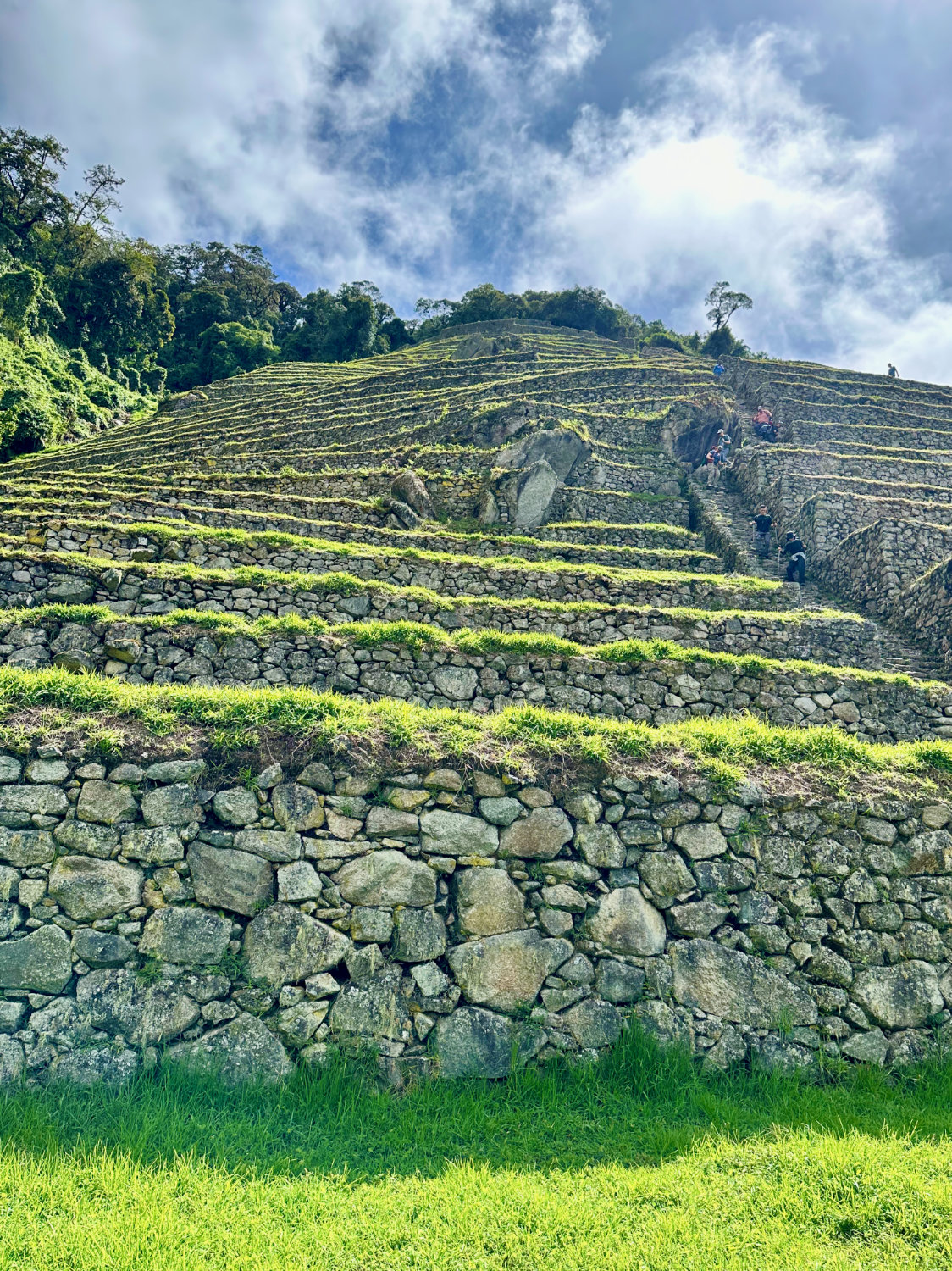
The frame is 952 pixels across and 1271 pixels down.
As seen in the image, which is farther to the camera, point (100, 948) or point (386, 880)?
point (386, 880)

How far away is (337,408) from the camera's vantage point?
3253cm

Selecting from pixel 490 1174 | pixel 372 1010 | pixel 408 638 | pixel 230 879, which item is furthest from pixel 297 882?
pixel 408 638

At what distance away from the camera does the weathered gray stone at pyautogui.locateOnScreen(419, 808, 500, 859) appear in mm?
4789

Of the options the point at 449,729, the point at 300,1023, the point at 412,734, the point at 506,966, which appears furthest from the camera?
the point at 449,729

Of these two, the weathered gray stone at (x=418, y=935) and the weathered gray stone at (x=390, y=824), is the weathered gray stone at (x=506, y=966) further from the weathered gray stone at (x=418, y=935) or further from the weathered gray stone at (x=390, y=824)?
the weathered gray stone at (x=390, y=824)

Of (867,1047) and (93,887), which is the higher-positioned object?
(93,887)

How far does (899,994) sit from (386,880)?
397 cm

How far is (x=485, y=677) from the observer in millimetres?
8672

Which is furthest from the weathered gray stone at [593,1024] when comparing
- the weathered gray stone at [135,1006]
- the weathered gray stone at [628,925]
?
the weathered gray stone at [135,1006]

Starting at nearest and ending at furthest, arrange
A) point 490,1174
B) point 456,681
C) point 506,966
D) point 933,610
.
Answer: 1. point 490,1174
2. point 506,966
3. point 456,681
4. point 933,610

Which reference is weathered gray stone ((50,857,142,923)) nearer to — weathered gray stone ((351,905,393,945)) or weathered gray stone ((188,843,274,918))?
weathered gray stone ((188,843,274,918))

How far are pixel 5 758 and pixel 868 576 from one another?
1691 centimetres

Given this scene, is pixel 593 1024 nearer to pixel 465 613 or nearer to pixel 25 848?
pixel 25 848

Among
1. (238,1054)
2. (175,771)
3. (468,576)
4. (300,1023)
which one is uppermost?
(468,576)
